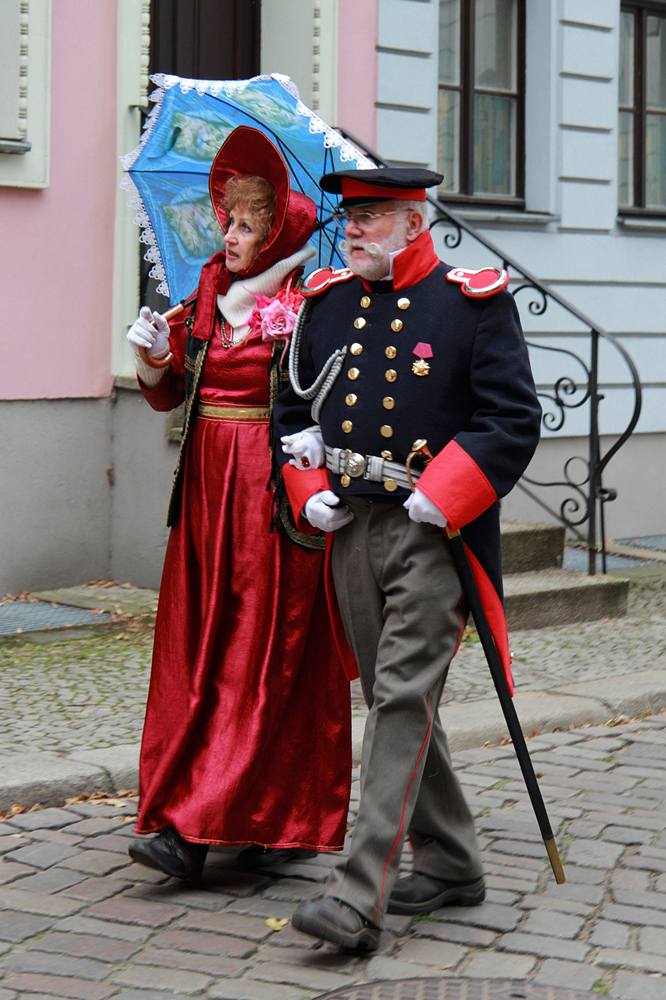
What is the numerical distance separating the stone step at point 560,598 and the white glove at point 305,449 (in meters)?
3.64

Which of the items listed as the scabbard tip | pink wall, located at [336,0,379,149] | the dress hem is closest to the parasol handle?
the dress hem

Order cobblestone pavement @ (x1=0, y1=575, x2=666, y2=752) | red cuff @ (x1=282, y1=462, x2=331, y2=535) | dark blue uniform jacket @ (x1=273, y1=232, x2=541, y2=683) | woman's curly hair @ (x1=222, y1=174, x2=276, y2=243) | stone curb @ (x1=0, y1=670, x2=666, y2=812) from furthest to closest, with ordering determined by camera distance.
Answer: cobblestone pavement @ (x1=0, y1=575, x2=666, y2=752), stone curb @ (x1=0, y1=670, x2=666, y2=812), woman's curly hair @ (x1=222, y1=174, x2=276, y2=243), red cuff @ (x1=282, y1=462, x2=331, y2=535), dark blue uniform jacket @ (x1=273, y1=232, x2=541, y2=683)

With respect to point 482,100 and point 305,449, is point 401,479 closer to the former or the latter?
point 305,449

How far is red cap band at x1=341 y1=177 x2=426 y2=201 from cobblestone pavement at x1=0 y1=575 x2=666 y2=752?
7.62 ft

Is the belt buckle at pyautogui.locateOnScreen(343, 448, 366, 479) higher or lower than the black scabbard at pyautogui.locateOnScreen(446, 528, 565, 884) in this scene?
higher

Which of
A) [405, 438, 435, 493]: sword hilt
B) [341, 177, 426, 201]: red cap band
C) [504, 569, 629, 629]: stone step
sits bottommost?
[504, 569, 629, 629]: stone step

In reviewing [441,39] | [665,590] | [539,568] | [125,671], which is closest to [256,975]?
[125,671]

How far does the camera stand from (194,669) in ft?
12.5

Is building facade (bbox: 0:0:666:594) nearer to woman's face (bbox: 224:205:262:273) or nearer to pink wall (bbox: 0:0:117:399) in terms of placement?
pink wall (bbox: 0:0:117:399)

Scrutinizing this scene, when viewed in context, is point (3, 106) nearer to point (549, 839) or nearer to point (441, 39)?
point (441, 39)

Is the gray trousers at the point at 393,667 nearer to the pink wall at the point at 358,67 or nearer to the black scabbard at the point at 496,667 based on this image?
the black scabbard at the point at 496,667

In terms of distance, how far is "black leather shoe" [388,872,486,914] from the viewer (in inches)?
141

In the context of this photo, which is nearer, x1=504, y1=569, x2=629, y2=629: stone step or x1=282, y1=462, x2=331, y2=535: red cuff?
x1=282, y1=462, x2=331, y2=535: red cuff

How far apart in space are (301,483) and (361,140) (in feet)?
18.0
